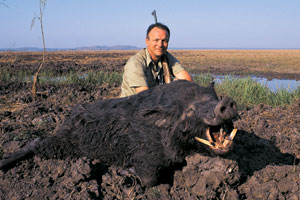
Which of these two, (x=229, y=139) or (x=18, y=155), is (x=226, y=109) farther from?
(x=18, y=155)

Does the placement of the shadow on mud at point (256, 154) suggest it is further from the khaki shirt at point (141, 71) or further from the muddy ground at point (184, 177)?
the khaki shirt at point (141, 71)

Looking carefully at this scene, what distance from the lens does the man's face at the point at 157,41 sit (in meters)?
3.99

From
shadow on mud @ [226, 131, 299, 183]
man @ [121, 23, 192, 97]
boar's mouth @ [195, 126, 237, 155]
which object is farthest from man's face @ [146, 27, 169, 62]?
boar's mouth @ [195, 126, 237, 155]

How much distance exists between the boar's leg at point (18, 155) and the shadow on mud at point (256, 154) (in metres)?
2.49

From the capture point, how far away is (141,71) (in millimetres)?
3912

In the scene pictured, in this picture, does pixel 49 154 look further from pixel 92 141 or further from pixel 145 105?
pixel 145 105

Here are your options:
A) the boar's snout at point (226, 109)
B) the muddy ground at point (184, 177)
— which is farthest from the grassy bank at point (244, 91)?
the boar's snout at point (226, 109)

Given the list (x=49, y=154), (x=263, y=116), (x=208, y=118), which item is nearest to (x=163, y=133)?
(x=208, y=118)

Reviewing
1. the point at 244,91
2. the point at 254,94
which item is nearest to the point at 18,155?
the point at 244,91

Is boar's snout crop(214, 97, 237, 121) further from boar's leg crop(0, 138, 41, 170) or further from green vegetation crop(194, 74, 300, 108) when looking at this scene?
green vegetation crop(194, 74, 300, 108)

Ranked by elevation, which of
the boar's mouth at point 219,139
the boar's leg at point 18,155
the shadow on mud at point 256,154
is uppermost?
the boar's mouth at point 219,139

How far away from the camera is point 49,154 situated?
325 centimetres

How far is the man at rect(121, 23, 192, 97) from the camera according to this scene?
3.84 meters

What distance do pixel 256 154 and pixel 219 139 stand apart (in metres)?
1.56
